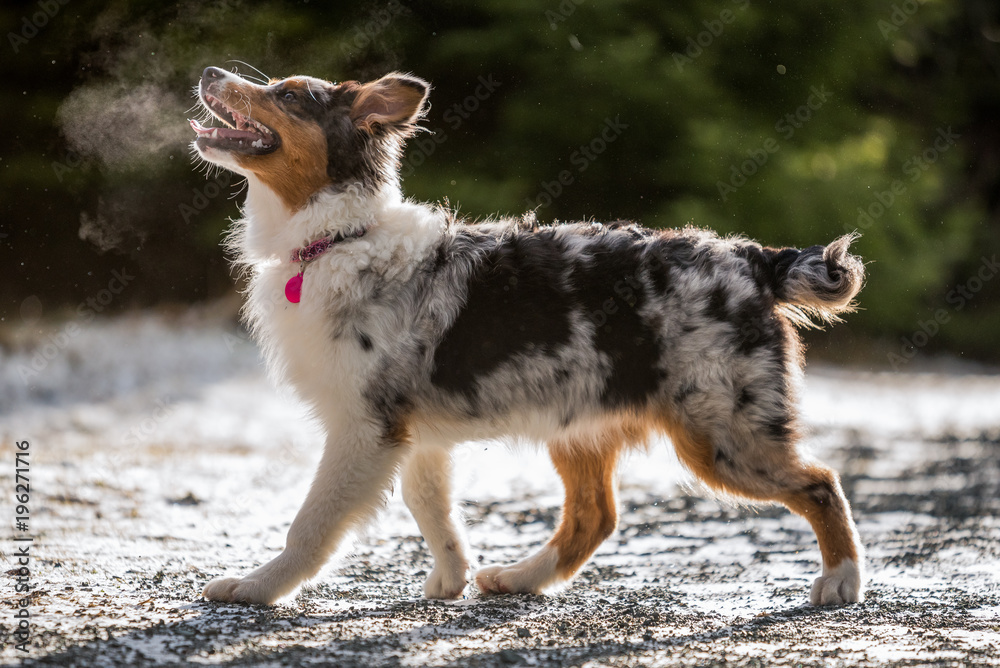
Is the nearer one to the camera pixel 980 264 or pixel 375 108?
pixel 375 108

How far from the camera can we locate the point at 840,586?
3.96 metres

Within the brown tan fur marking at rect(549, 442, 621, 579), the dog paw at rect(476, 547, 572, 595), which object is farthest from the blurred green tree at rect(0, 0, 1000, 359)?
the dog paw at rect(476, 547, 572, 595)

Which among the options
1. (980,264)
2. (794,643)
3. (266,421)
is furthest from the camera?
(980,264)

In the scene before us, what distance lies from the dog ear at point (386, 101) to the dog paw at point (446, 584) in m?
1.77

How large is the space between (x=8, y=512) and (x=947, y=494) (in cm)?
549

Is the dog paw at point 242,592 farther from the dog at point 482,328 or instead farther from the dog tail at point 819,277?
the dog tail at point 819,277

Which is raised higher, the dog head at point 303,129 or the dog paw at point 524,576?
the dog head at point 303,129

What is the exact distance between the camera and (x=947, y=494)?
21.7 feet

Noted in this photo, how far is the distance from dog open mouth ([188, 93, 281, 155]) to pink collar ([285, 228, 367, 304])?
0.40 metres

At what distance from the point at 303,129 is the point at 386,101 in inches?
13.7

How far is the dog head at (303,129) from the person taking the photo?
13.2 feet

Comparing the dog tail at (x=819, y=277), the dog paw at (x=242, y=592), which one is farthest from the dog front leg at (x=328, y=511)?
the dog tail at (x=819, y=277)

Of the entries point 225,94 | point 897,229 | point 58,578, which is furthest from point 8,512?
point 897,229

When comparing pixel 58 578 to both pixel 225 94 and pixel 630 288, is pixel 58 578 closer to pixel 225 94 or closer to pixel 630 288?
pixel 225 94
